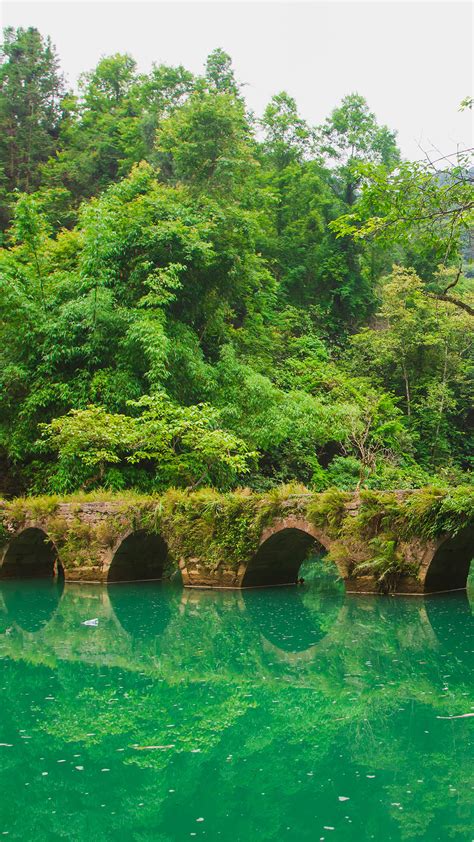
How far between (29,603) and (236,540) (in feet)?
11.4

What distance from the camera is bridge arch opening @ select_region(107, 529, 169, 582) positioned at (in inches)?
623

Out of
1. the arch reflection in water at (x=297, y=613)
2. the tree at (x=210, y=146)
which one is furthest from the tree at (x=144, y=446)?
the tree at (x=210, y=146)

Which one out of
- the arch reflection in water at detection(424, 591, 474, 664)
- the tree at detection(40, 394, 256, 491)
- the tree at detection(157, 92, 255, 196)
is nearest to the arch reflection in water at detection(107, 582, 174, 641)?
the tree at detection(40, 394, 256, 491)

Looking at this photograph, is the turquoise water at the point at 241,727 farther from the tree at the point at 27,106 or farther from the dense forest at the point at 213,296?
the tree at the point at 27,106

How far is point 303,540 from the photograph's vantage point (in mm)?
14406

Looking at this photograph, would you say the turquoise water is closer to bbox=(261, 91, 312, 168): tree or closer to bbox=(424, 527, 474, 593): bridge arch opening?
bbox=(424, 527, 474, 593): bridge arch opening

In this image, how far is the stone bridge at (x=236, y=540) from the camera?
1227 cm

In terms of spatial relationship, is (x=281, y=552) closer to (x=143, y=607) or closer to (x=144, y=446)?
(x=143, y=607)

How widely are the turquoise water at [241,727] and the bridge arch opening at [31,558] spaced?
6560 millimetres

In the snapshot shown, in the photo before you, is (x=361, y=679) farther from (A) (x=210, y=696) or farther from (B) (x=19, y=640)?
(B) (x=19, y=640)

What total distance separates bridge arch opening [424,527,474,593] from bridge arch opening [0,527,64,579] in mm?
8226

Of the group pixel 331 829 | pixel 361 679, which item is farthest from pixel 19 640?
pixel 331 829

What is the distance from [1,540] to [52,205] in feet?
57.5

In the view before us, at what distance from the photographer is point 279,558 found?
14.9m
